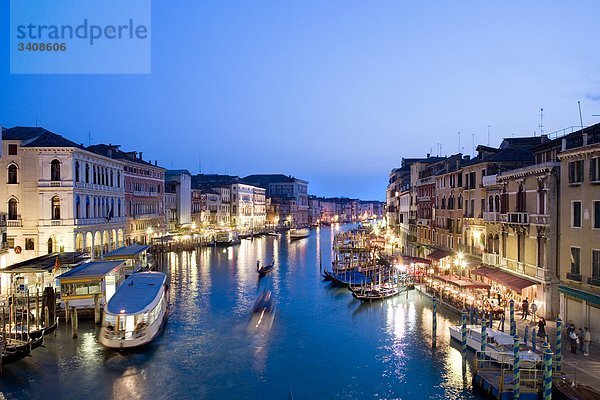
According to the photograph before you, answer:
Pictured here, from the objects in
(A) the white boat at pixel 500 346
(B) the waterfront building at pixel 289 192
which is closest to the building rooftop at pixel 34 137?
(A) the white boat at pixel 500 346

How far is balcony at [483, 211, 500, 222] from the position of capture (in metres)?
26.3

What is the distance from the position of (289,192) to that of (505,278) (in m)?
115

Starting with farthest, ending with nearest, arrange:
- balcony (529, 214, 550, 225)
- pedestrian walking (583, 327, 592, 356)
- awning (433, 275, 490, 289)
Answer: awning (433, 275, 490, 289) → balcony (529, 214, 550, 225) → pedestrian walking (583, 327, 592, 356)

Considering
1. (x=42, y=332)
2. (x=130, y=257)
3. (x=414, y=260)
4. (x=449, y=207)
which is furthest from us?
(x=414, y=260)

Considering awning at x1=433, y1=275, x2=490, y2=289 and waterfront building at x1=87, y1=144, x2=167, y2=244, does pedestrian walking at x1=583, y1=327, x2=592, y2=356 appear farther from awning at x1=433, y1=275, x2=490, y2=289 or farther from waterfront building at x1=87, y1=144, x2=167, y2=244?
waterfront building at x1=87, y1=144, x2=167, y2=244

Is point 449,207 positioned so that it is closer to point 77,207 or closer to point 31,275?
point 77,207

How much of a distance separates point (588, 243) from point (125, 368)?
16.7 meters

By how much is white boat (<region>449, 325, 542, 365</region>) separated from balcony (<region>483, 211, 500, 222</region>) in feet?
27.7

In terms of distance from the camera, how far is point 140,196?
55281 millimetres

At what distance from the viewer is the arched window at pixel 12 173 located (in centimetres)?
3322

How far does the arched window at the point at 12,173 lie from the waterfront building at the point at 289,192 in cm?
9659

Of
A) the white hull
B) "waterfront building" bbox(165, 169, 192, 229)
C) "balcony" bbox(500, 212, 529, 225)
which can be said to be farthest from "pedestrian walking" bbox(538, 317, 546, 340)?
"waterfront building" bbox(165, 169, 192, 229)

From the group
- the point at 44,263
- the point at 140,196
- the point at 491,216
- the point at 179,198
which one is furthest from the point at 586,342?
the point at 179,198

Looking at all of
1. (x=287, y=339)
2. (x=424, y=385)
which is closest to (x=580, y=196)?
(x=424, y=385)
